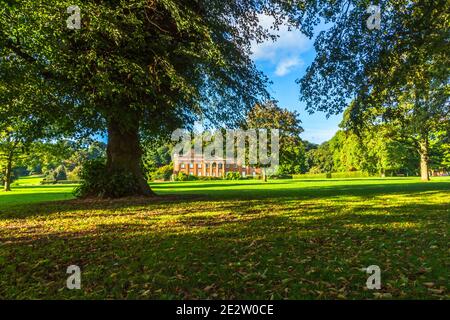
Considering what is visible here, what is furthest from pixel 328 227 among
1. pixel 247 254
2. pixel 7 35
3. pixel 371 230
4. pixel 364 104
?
pixel 7 35

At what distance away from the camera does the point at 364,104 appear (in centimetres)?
1431

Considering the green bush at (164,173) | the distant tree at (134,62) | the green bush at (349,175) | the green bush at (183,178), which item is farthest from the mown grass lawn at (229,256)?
the green bush at (164,173)

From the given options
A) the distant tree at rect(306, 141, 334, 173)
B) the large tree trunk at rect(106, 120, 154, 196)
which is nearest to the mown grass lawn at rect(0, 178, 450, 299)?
the large tree trunk at rect(106, 120, 154, 196)

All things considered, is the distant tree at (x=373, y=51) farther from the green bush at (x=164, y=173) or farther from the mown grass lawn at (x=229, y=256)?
the green bush at (x=164, y=173)

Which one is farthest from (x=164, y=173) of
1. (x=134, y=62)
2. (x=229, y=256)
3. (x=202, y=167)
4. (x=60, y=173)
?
(x=229, y=256)

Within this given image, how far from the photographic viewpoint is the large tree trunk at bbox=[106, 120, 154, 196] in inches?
647

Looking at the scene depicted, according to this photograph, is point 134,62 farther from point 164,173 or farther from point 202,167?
point 202,167

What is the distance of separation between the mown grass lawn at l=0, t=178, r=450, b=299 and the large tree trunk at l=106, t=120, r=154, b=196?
248 inches

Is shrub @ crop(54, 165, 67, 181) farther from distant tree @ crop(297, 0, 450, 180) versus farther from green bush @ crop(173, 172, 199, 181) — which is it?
distant tree @ crop(297, 0, 450, 180)

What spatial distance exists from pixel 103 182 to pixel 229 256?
12001mm

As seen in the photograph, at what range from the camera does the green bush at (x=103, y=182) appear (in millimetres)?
16000

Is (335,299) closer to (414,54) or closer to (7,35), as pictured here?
(414,54)

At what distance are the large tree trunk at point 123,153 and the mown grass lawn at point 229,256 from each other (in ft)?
20.6
